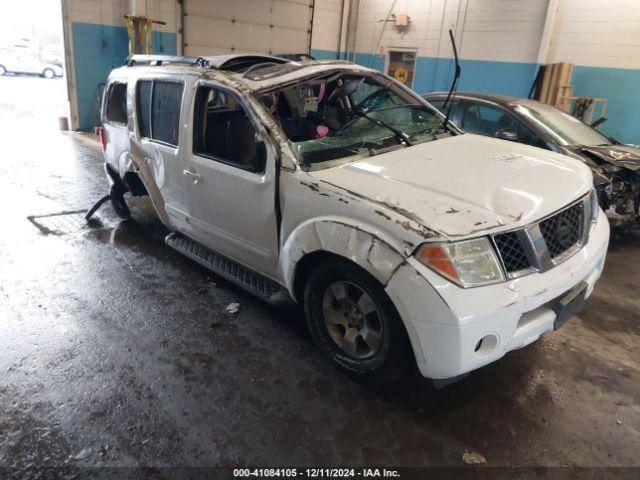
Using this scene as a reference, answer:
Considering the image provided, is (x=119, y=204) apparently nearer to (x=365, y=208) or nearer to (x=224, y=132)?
(x=224, y=132)

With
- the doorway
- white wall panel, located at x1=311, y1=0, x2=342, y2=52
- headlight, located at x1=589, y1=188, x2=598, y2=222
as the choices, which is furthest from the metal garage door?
headlight, located at x1=589, y1=188, x2=598, y2=222

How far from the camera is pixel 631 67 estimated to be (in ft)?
30.6

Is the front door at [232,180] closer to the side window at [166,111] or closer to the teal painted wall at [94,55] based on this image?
the side window at [166,111]

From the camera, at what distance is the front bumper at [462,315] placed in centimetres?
203

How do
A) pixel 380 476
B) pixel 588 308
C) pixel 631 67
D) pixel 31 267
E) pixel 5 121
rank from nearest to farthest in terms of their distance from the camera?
pixel 380 476 < pixel 588 308 < pixel 31 267 < pixel 631 67 < pixel 5 121

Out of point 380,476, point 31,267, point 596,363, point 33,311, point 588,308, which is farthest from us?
point 31,267

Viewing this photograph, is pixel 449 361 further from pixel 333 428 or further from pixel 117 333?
pixel 117 333

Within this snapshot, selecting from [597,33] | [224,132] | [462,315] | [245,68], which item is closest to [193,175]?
[224,132]

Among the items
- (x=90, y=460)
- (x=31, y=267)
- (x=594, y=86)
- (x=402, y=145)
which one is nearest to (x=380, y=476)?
(x=90, y=460)

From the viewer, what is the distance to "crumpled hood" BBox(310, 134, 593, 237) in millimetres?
2191

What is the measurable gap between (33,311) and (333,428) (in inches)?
94.3

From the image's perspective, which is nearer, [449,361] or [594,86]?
[449,361]

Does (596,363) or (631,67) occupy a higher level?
(631,67)

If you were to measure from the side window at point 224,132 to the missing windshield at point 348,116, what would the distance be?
245 millimetres
